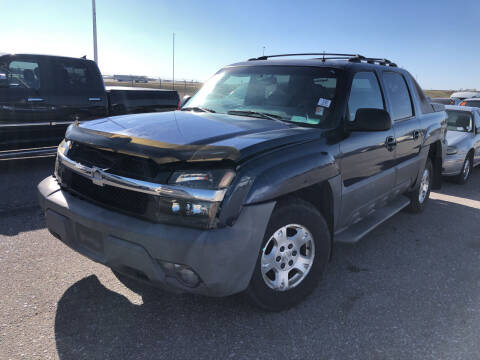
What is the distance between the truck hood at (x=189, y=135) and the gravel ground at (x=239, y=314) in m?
1.11

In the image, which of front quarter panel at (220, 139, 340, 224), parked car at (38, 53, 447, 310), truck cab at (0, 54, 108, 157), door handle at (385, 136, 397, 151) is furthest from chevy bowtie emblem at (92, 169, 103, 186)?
truck cab at (0, 54, 108, 157)

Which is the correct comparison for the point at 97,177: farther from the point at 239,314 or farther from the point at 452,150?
the point at 452,150

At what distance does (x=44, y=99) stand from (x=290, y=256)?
6.17 metres

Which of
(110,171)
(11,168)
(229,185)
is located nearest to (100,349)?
(110,171)

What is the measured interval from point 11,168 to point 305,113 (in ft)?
20.3

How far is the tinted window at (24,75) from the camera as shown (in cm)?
682

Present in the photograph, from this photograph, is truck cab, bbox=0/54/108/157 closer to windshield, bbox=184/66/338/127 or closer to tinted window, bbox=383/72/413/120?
windshield, bbox=184/66/338/127

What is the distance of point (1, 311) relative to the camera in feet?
9.03

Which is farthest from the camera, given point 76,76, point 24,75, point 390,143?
point 76,76

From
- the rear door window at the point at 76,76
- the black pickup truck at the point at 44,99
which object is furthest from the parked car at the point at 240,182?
the rear door window at the point at 76,76

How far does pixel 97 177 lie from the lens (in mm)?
2539

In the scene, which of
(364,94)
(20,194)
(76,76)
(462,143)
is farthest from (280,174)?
(462,143)

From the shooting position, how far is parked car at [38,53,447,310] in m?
2.27

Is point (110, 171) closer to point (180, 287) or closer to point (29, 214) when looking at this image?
point (180, 287)
